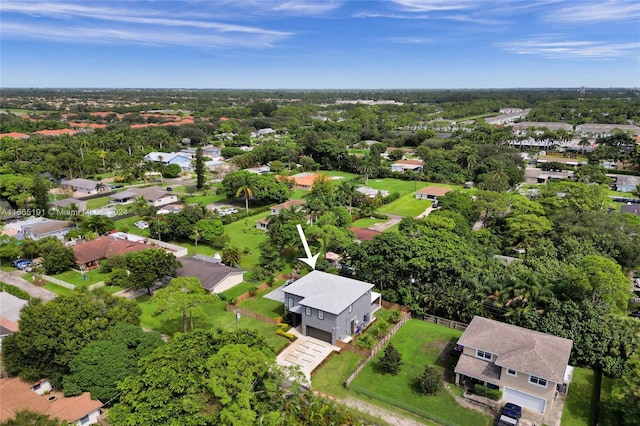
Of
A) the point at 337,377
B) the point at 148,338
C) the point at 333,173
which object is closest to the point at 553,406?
the point at 337,377

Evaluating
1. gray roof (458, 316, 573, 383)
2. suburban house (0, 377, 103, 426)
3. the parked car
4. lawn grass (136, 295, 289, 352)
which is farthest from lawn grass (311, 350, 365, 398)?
the parked car

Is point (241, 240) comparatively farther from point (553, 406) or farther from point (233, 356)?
point (553, 406)

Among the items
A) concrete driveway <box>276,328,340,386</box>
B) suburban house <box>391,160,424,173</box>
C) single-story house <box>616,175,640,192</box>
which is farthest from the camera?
suburban house <box>391,160,424,173</box>

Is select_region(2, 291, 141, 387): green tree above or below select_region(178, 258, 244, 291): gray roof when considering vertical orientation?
above

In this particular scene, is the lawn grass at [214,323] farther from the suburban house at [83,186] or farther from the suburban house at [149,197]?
the suburban house at [83,186]

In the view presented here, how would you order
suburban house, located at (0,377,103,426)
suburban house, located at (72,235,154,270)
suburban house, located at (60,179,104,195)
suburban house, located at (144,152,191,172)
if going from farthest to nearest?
suburban house, located at (144,152,191,172) → suburban house, located at (60,179,104,195) → suburban house, located at (72,235,154,270) → suburban house, located at (0,377,103,426)

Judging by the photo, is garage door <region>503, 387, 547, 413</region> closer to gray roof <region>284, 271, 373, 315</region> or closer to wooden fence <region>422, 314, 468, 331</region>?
wooden fence <region>422, 314, 468, 331</region>
